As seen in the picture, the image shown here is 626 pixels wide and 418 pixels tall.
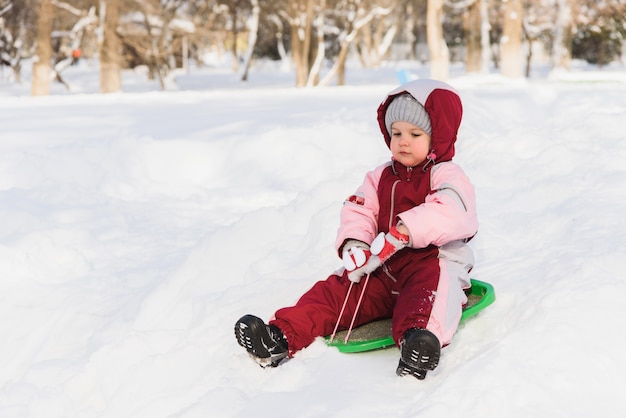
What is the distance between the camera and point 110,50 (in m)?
21.3

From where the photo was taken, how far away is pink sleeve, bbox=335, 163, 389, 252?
3.23m

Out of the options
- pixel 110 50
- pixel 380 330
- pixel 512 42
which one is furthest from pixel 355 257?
pixel 110 50

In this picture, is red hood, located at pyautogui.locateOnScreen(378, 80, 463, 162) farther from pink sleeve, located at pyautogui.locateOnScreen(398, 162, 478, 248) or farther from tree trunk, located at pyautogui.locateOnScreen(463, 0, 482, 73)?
tree trunk, located at pyautogui.locateOnScreen(463, 0, 482, 73)

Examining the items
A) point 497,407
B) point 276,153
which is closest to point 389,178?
point 497,407

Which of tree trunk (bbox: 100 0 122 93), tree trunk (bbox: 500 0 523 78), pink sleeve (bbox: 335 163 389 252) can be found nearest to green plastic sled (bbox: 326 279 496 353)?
pink sleeve (bbox: 335 163 389 252)

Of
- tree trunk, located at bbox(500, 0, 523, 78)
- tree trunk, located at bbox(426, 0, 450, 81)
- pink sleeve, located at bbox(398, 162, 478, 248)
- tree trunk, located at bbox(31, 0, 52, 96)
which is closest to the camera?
pink sleeve, located at bbox(398, 162, 478, 248)

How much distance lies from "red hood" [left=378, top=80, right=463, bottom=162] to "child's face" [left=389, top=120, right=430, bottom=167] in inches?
1.6

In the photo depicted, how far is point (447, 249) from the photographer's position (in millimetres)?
3148

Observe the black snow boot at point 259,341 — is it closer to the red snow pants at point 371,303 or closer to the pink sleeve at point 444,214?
the red snow pants at point 371,303

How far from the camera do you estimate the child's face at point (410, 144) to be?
323cm

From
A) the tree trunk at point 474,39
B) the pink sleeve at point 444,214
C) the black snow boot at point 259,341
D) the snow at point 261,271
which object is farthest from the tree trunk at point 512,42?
the black snow boot at point 259,341

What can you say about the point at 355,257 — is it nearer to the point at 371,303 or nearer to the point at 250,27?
the point at 371,303

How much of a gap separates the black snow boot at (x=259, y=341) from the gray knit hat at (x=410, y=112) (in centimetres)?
102

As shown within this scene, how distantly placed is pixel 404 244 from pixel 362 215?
339 mm
